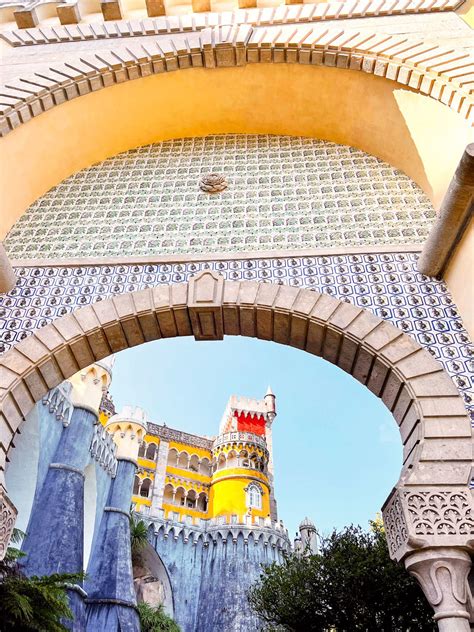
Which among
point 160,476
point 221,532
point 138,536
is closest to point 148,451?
point 160,476

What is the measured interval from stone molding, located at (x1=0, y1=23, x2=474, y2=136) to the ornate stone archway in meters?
2.30

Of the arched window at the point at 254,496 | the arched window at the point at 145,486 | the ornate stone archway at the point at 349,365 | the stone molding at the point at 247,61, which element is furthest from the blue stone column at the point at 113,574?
the arched window at the point at 145,486

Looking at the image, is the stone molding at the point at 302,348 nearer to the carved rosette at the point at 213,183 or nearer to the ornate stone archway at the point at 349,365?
the ornate stone archway at the point at 349,365

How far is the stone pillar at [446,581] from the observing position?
2.77m

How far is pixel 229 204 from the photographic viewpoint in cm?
570

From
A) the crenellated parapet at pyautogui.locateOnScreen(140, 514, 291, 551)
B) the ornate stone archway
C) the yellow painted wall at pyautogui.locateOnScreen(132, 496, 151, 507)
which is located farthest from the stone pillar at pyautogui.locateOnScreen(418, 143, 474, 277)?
the yellow painted wall at pyautogui.locateOnScreen(132, 496, 151, 507)

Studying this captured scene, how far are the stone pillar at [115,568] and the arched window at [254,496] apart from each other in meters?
9.11

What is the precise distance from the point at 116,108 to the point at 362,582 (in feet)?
28.1

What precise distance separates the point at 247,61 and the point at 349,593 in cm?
870

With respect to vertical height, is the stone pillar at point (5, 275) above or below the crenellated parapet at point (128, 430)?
below

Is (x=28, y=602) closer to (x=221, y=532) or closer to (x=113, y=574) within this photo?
(x=113, y=574)

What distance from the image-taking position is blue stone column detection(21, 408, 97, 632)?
33.9 feet

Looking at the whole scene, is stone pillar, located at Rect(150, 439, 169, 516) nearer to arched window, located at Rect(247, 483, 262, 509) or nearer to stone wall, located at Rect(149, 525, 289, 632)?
stone wall, located at Rect(149, 525, 289, 632)

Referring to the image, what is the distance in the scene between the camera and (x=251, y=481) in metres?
24.9
